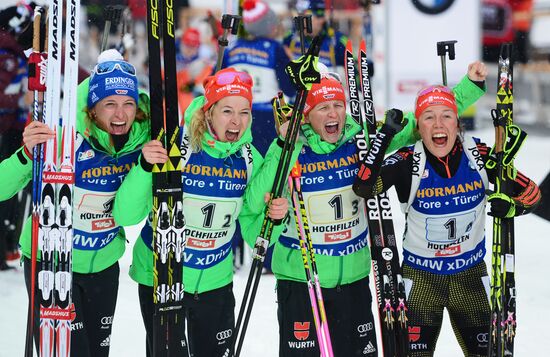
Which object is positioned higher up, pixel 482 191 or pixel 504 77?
pixel 504 77

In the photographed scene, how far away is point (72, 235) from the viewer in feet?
12.6

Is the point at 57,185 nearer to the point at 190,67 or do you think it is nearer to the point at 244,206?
the point at 244,206

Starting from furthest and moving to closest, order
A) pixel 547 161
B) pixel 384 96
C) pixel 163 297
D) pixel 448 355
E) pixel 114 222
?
pixel 384 96, pixel 547 161, pixel 448 355, pixel 114 222, pixel 163 297

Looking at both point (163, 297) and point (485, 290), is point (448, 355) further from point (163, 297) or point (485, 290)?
point (163, 297)

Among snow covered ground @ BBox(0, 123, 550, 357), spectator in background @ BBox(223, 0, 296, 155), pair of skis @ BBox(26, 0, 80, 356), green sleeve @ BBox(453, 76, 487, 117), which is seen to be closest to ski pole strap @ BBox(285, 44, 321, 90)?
green sleeve @ BBox(453, 76, 487, 117)

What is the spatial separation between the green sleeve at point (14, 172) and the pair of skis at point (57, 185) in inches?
2.3

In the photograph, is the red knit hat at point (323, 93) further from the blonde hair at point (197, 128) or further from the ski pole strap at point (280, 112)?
the blonde hair at point (197, 128)

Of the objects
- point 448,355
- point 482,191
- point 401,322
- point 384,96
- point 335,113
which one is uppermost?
point 384,96

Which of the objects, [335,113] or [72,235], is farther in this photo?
[335,113]

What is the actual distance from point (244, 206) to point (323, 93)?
0.72 metres

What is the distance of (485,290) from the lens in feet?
13.3

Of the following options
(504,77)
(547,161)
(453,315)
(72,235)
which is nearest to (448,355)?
(453,315)

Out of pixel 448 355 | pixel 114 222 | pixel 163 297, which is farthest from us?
pixel 448 355

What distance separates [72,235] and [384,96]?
12.1 metres
